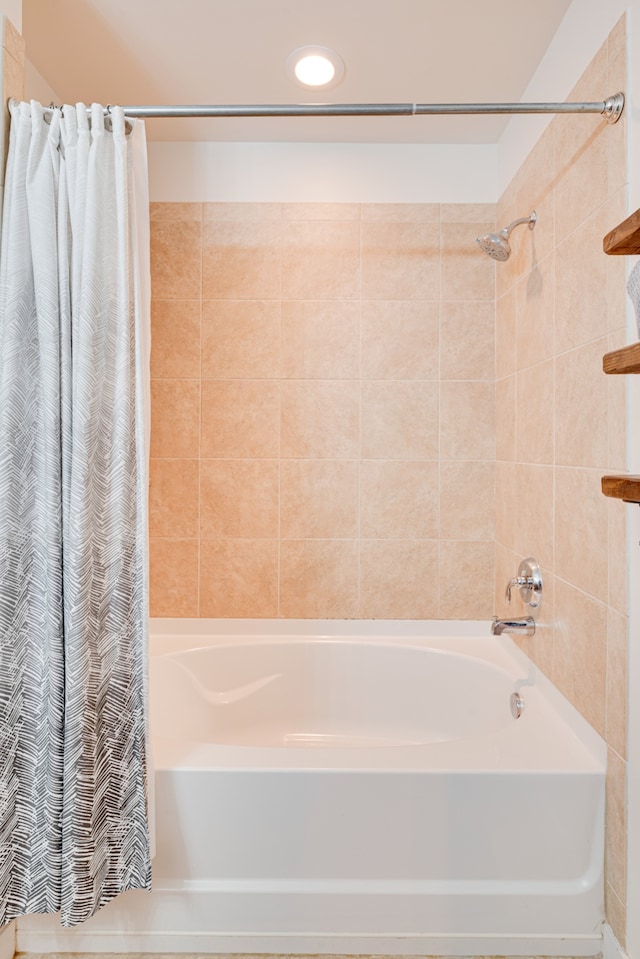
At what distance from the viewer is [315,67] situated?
75.1 inches

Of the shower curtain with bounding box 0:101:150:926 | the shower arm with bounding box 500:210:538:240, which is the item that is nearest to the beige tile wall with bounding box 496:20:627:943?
the shower arm with bounding box 500:210:538:240

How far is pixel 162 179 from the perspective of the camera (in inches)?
94.6

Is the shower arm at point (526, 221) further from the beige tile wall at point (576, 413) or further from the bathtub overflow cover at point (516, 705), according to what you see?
the bathtub overflow cover at point (516, 705)

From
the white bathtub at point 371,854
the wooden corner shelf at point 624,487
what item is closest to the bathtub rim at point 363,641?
the white bathtub at point 371,854

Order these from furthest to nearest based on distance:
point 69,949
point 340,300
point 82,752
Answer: point 340,300, point 69,949, point 82,752

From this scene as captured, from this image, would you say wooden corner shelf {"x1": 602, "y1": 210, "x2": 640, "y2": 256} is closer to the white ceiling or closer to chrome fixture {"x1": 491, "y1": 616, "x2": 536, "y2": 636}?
the white ceiling

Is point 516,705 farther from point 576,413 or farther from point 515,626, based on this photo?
point 576,413

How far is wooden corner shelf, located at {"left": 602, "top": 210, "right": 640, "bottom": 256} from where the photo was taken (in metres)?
0.98

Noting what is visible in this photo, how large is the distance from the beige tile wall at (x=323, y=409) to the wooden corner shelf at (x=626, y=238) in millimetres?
1337

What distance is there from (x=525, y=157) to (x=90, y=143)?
141cm

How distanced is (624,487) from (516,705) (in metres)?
1.10

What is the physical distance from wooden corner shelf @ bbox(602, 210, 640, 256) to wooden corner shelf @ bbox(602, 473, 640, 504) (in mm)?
395

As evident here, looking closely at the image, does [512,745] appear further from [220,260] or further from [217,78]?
[217,78]

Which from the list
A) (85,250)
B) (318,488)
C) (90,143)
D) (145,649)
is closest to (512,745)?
(145,649)
